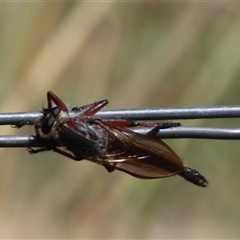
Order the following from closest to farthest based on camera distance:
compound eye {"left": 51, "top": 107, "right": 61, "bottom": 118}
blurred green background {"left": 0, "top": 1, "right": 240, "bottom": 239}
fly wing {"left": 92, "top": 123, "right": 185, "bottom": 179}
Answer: fly wing {"left": 92, "top": 123, "right": 185, "bottom": 179} < compound eye {"left": 51, "top": 107, "right": 61, "bottom": 118} < blurred green background {"left": 0, "top": 1, "right": 240, "bottom": 239}

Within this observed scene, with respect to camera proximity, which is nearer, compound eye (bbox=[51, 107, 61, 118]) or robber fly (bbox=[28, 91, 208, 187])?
robber fly (bbox=[28, 91, 208, 187])

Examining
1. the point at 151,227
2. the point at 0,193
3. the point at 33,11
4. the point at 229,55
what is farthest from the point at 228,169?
the point at 33,11

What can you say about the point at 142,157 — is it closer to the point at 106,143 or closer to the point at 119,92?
the point at 106,143

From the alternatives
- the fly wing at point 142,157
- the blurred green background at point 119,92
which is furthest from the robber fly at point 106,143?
the blurred green background at point 119,92

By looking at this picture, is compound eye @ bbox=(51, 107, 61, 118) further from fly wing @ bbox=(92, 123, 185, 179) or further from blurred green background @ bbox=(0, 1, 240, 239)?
blurred green background @ bbox=(0, 1, 240, 239)

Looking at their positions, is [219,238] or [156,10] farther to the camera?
[156,10]

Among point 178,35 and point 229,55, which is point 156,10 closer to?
point 178,35

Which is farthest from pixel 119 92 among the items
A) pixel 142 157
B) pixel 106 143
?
pixel 142 157

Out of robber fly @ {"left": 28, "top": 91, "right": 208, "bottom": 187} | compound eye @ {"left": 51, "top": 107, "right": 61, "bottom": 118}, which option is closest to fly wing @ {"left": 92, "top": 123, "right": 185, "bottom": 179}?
robber fly @ {"left": 28, "top": 91, "right": 208, "bottom": 187}
